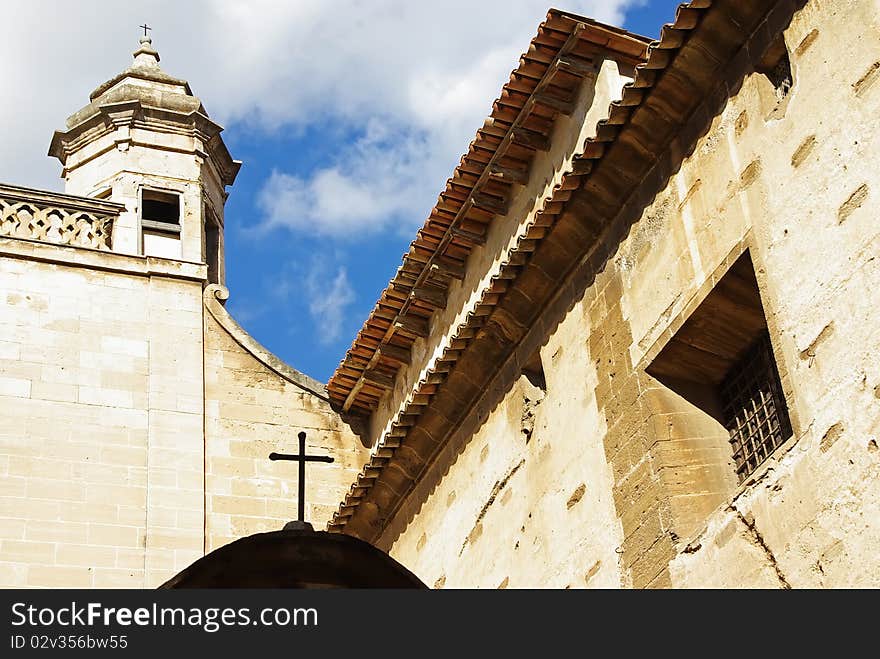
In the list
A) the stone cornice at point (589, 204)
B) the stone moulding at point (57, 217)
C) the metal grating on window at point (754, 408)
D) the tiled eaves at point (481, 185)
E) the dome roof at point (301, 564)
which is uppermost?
the stone moulding at point (57, 217)

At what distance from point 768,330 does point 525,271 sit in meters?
2.77

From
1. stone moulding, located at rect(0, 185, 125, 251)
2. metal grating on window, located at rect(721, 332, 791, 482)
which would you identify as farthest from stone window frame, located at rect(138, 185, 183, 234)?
metal grating on window, located at rect(721, 332, 791, 482)

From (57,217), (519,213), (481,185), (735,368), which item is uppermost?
(57,217)

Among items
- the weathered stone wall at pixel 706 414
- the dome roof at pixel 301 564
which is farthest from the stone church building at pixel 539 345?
the dome roof at pixel 301 564

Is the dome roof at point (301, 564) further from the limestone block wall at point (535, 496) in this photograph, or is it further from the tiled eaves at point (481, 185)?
the tiled eaves at point (481, 185)

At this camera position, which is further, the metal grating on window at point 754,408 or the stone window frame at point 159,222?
the stone window frame at point 159,222

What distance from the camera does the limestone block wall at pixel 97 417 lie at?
13625 millimetres

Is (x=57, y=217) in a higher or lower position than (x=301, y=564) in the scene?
higher

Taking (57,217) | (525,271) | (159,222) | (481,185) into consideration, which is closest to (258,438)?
(159,222)

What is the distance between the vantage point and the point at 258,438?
14930 millimetres

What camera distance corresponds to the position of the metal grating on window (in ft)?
30.4

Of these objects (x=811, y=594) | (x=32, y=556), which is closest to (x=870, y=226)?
(x=811, y=594)

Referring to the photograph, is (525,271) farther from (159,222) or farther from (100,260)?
(159,222)

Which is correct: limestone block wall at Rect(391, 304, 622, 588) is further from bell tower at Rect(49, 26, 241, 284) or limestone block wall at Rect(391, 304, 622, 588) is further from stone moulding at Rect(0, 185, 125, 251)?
stone moulding at Rect(0, 185, 125, 251)
